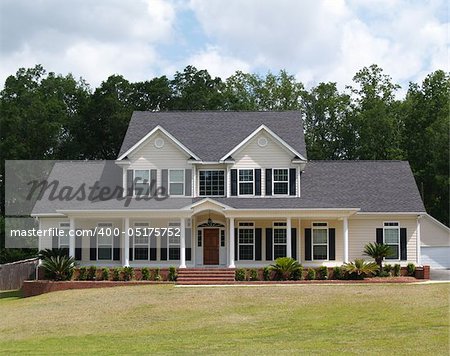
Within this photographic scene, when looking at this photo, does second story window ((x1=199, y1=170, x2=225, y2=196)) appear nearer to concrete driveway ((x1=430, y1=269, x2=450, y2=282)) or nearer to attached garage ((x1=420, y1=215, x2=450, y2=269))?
concrete driveway ((x1=430, y1=269, x2=450, y2=282))

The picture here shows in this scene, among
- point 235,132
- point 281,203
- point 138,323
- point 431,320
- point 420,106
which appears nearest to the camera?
point 431,320

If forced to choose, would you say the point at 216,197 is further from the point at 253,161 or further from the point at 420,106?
the point at 420,106

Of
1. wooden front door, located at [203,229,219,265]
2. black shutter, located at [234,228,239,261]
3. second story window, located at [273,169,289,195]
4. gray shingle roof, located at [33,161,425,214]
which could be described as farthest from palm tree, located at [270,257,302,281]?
second story window, located at [273,169,289,195]

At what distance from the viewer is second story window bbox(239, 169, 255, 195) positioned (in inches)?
1497

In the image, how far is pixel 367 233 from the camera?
124 feet

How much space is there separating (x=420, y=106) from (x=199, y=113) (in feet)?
74.6

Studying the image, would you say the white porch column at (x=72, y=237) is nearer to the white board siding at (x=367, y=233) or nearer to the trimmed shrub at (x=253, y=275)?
the trimmed shrub at (x=253, y=275)

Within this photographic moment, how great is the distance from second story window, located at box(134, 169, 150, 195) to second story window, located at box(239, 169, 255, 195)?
4591 millimetres

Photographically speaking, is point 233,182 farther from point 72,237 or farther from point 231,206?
point 72,237

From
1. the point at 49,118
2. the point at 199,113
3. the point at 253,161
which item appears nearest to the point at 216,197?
the point at 253,161

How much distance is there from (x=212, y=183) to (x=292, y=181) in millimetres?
3999

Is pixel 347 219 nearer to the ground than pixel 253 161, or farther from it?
nearer to the ground

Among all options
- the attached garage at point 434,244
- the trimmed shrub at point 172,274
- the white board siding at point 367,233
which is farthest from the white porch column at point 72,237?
the attached garage at point 434,244

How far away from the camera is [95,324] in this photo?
77.7 feet
